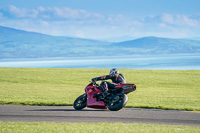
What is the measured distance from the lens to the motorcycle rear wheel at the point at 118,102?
1419 centimetres

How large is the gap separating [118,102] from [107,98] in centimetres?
52

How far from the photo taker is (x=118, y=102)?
47.9 ft

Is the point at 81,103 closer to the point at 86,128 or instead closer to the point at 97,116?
the point at 97,116

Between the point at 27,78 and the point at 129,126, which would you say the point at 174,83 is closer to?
the point at 27,78

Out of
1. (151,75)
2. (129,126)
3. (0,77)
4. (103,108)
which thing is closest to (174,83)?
(151,75)

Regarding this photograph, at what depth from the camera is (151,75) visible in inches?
1738

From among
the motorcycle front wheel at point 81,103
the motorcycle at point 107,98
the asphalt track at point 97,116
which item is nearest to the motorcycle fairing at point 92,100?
the motorcycle at point 107,98

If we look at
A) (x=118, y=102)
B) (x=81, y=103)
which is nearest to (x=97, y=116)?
(x=118, y=102)

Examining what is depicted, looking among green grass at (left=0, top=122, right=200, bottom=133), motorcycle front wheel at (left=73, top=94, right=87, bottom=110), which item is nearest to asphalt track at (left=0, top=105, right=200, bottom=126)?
motorcycle front wheel at (left=73, top=94, right=87, bottom=110)

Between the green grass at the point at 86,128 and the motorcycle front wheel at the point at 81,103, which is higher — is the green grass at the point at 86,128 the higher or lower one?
the lower one

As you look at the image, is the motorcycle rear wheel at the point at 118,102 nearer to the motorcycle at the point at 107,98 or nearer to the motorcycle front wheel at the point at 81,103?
the motorcycle at the point at 107,98

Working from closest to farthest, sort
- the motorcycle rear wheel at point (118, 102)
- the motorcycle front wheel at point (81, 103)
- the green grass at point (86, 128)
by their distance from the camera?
the green grass at point (86, 128)
the motorcycle rear wheel at point (118, 102)
the motorcycle front wheel at point (81, 103)

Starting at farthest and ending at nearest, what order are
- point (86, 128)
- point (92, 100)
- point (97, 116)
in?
point (92, 100) < point (97, 116) < point (86, 128)

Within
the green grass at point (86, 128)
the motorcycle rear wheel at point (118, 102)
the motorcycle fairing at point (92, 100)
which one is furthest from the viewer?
the motorcycle fairing at point (92, 100)
